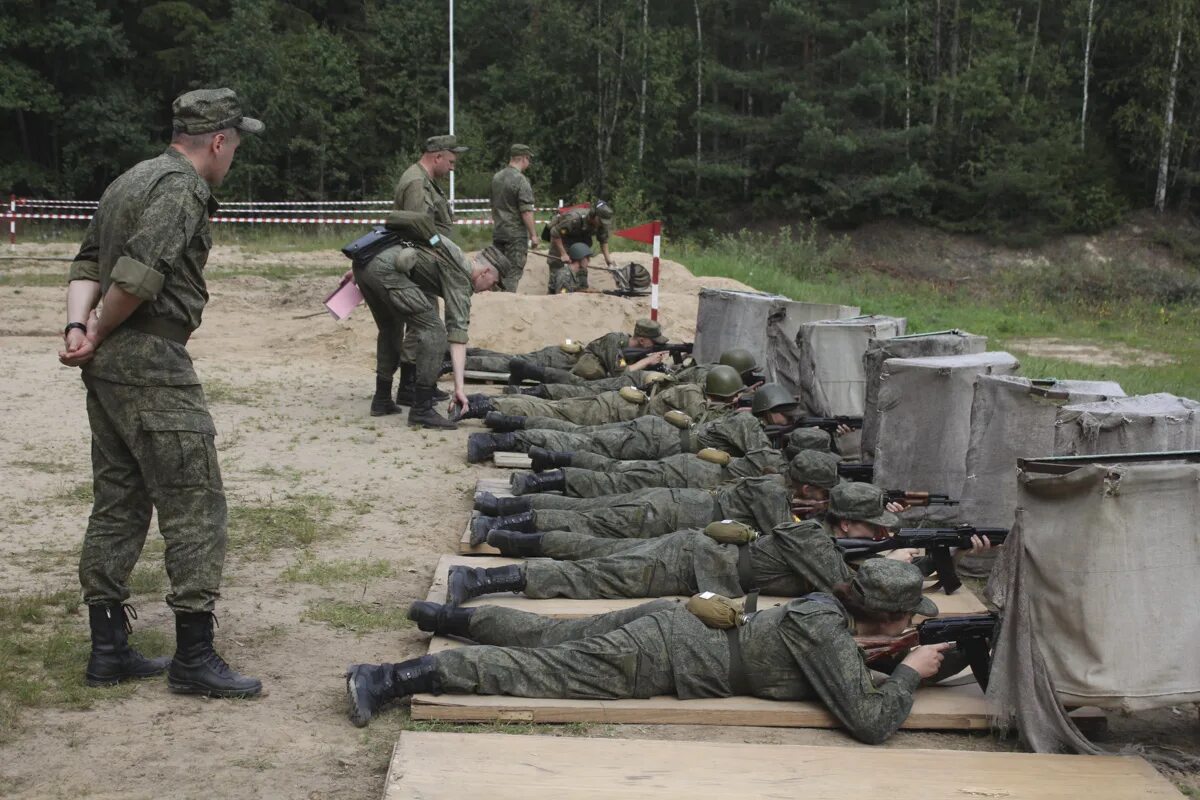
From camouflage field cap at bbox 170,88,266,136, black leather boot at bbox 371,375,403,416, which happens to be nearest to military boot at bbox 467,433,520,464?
black leather boot at bbox 371,375,403,416

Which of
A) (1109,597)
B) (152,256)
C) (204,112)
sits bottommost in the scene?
(1109,597)

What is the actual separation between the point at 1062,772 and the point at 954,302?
22.5 m

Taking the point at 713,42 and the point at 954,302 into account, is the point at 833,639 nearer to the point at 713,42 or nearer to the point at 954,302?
the point at 954,302

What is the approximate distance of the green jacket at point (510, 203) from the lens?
1579 cm

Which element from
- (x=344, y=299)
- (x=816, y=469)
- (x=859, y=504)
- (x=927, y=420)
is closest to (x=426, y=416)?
(x=344, y=299)

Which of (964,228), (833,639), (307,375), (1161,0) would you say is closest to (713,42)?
(964,228)

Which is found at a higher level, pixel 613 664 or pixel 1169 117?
pixel 1169 117

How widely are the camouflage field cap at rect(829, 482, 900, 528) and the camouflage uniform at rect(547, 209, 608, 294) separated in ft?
35.4

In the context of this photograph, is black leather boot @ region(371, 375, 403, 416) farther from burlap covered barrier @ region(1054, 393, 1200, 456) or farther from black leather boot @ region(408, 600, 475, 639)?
burlap covered barrier @ region(1054, 393, 1200, 456)

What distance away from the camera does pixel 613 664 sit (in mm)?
4930

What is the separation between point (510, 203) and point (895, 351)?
336 inches

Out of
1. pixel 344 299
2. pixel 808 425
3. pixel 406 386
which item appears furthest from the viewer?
pixel 406 386

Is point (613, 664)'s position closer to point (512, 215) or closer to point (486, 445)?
point (486, 445)

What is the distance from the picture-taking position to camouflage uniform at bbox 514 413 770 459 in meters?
8.45
